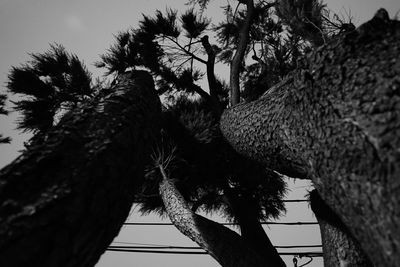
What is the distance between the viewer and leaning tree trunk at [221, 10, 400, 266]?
24.8 inches

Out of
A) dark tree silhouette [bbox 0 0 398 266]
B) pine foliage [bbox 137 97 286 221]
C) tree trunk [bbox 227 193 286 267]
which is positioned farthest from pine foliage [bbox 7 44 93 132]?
tree trunk [bbox 227 193 286 267]

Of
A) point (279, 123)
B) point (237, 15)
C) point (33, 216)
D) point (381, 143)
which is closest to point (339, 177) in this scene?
point (381, 143)

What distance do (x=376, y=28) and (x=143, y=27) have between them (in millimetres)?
4492

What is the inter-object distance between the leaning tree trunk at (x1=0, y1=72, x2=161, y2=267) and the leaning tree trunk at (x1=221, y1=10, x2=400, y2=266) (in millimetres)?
655

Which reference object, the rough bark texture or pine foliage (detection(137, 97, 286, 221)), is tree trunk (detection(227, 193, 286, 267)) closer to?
pine foliage (detection(137, 97, 286, 221))

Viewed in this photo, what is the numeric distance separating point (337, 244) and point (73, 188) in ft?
6.94

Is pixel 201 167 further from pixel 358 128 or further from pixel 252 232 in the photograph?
pixel 358 128

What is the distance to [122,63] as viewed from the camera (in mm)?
4551

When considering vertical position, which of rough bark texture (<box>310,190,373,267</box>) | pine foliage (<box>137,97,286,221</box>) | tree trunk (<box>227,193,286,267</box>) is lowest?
tree trunk (<box>227,193,286,267</box>)

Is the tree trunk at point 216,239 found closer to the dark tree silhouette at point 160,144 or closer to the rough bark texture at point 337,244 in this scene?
the dark tree silhouette at point 160,144

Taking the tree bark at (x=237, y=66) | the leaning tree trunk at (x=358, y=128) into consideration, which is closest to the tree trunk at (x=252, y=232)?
the tree bark at (x=237, y=66)

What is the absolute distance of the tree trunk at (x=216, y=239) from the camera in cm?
271

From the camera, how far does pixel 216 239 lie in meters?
2.83

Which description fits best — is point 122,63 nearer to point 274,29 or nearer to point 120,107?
point 274,29
